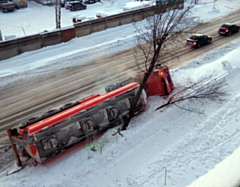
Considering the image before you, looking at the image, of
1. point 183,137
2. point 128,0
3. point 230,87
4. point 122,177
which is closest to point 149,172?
point 122,177

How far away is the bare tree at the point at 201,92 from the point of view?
16.3 meters

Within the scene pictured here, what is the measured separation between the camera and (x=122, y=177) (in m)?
11.5

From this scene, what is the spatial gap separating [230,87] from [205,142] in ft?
22.1

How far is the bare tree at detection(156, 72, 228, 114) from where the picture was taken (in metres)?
16.3

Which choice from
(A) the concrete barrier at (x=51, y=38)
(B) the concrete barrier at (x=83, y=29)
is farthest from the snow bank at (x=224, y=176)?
(B) the concrete barrier at (x=83, y=29)

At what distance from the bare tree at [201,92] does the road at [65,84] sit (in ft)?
13.7

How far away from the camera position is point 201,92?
1773 cm

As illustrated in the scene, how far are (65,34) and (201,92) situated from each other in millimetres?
16085

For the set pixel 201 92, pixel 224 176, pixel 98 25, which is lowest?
pixel 224 176

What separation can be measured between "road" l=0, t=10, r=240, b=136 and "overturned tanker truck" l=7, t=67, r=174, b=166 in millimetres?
4237

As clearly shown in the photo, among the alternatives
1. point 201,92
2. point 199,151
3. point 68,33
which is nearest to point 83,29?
point 68,33

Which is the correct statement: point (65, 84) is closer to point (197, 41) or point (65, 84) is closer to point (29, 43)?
Result: point (29, 43)

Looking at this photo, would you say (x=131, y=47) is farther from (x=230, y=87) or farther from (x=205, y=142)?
(x=205, y=142)

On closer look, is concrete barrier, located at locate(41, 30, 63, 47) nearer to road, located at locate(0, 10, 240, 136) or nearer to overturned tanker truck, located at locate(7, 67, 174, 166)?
road, located at locate(0, 10, 240, 136)
